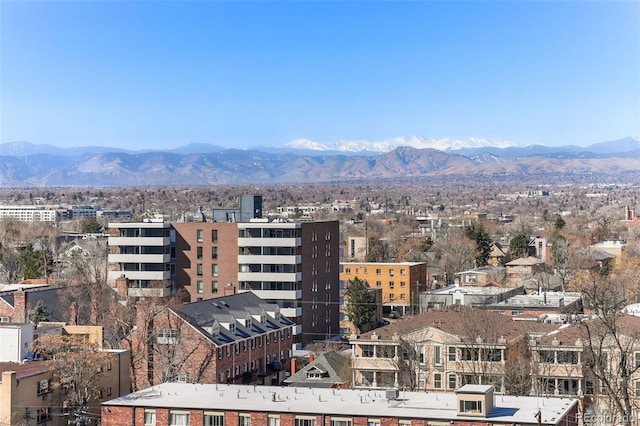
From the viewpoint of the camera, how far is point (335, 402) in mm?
42625

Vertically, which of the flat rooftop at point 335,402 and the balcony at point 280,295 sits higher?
the flat rooftop at point 335,402

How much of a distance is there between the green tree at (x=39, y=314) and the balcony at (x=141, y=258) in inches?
819

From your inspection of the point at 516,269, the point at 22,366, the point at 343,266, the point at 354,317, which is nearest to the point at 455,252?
the point at 516,269

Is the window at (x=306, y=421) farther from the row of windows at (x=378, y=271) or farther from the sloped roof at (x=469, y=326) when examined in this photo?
the row of windows at (x=378, y=271)

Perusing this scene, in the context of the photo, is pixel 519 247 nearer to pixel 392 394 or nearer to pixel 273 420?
pixel 392 394

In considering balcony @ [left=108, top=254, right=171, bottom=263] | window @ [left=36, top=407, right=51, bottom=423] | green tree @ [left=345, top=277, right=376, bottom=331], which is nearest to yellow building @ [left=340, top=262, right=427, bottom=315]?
green tree @ [left=345, top=277, right=376, bottom=331]

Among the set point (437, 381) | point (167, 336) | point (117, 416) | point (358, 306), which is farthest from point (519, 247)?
point (117, 416)

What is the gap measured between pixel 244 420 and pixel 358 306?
146 feet

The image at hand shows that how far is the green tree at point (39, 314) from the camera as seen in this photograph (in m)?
63.3

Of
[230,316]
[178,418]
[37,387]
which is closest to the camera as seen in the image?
[178,418]

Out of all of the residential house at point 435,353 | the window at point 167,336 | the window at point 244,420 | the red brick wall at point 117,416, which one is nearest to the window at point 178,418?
the red brick wall at point 117,416

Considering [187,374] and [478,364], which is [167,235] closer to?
[187,374]

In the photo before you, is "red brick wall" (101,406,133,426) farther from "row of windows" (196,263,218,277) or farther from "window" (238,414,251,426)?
"row of windows" (196,263,218,277)

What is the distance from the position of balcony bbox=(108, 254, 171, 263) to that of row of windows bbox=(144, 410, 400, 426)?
43671 millimetres
